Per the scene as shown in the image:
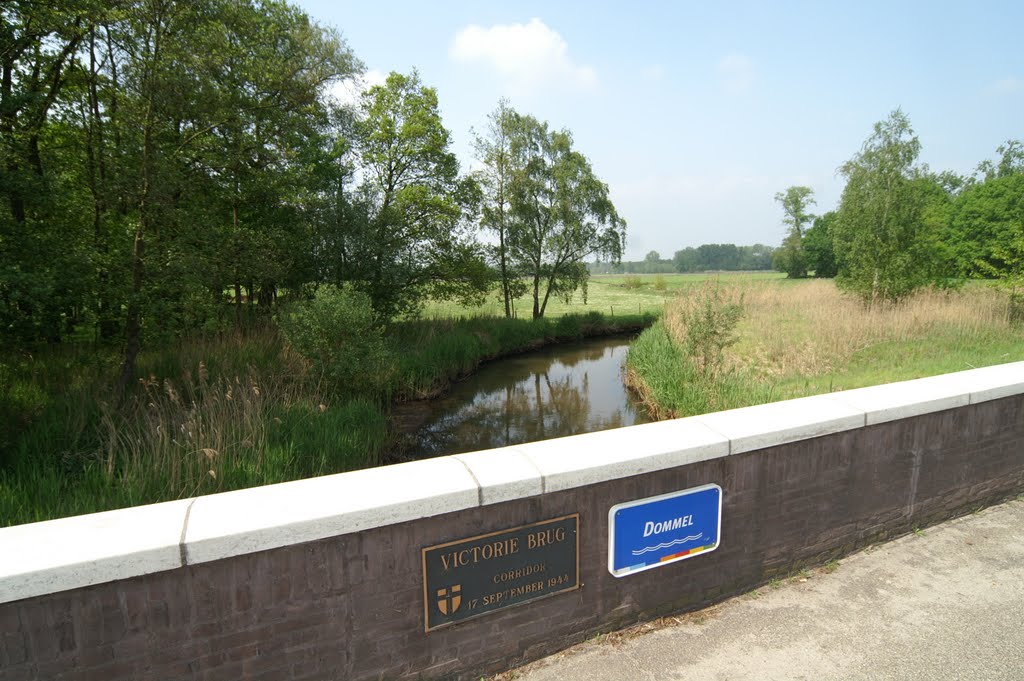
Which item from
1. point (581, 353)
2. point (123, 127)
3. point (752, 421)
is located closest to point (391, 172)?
point (581, 353)

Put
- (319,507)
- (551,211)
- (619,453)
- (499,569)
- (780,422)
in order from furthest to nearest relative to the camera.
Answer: (551,211)
(780,422)
(619,453)
(499,569)
(319,507)

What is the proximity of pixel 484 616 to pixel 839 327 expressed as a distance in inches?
443

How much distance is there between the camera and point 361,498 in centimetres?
224

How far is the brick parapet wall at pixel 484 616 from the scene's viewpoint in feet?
6.19

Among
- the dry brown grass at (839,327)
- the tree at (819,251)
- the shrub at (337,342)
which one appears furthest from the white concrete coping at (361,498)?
the tree at (819,251)

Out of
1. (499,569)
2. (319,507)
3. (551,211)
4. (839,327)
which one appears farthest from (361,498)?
(551,211)

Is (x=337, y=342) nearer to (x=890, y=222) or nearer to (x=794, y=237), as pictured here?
(x=890, y=222)

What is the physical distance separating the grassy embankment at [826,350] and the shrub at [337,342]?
17.8ft

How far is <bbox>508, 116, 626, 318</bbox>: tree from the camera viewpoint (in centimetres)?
2669

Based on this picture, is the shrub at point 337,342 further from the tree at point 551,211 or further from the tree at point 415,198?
the tree at point 551,211

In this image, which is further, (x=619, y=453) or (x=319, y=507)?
(x=619, y=453)

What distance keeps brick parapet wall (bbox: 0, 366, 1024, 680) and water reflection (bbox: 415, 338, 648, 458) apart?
→ 639 cm

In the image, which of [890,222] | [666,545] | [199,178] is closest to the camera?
[666,545]

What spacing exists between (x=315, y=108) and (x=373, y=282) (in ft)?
15.9
